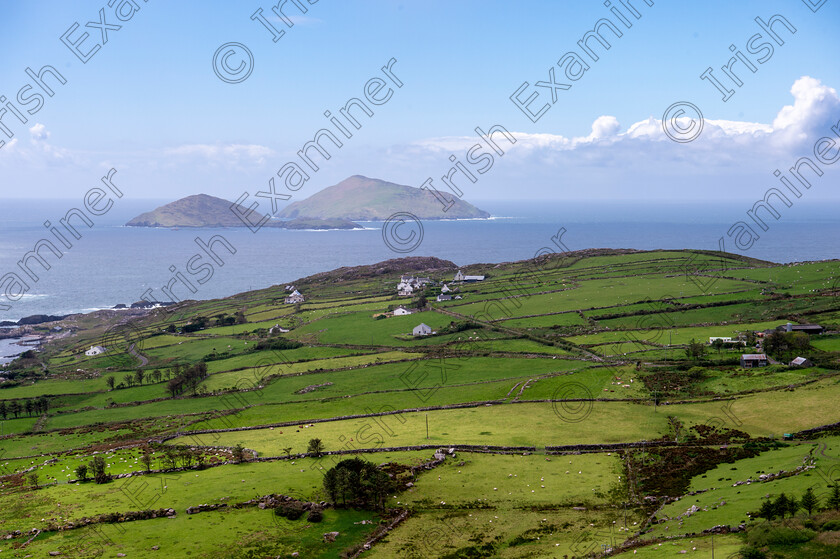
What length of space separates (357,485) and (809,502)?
74.7 ft

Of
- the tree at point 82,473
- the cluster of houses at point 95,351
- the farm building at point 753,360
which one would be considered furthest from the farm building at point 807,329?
the cluster of houses at point 95,351

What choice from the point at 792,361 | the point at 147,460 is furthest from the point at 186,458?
the point at 792,361

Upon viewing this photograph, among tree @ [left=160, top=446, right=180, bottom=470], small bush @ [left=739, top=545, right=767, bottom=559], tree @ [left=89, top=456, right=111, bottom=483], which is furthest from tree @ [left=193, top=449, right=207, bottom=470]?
small bush @ [left=739, top=545, right=767, bottom=559]

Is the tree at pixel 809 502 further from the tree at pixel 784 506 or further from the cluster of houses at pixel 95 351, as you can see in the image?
the cluster of houses at pixel 95 351

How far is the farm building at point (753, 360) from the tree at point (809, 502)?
2989 centimetres

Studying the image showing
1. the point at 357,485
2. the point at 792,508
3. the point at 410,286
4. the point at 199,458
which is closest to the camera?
the point at 792,508

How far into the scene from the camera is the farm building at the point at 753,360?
54.9 meters

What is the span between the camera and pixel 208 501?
35406 mm

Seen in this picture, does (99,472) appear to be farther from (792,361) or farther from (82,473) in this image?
(792,361)

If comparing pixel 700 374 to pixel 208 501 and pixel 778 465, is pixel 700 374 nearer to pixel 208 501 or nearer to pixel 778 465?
pixel 778 465

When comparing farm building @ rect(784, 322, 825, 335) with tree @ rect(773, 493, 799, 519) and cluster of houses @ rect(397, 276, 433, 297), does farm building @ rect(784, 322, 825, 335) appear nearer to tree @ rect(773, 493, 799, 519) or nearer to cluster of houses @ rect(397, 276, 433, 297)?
tree @ rect(773, 493, 799, 519)

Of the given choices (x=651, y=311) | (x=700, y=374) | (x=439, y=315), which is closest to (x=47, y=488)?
(x=700, y=374)

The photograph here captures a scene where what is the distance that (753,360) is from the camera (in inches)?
2168

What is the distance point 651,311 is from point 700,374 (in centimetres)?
2797
